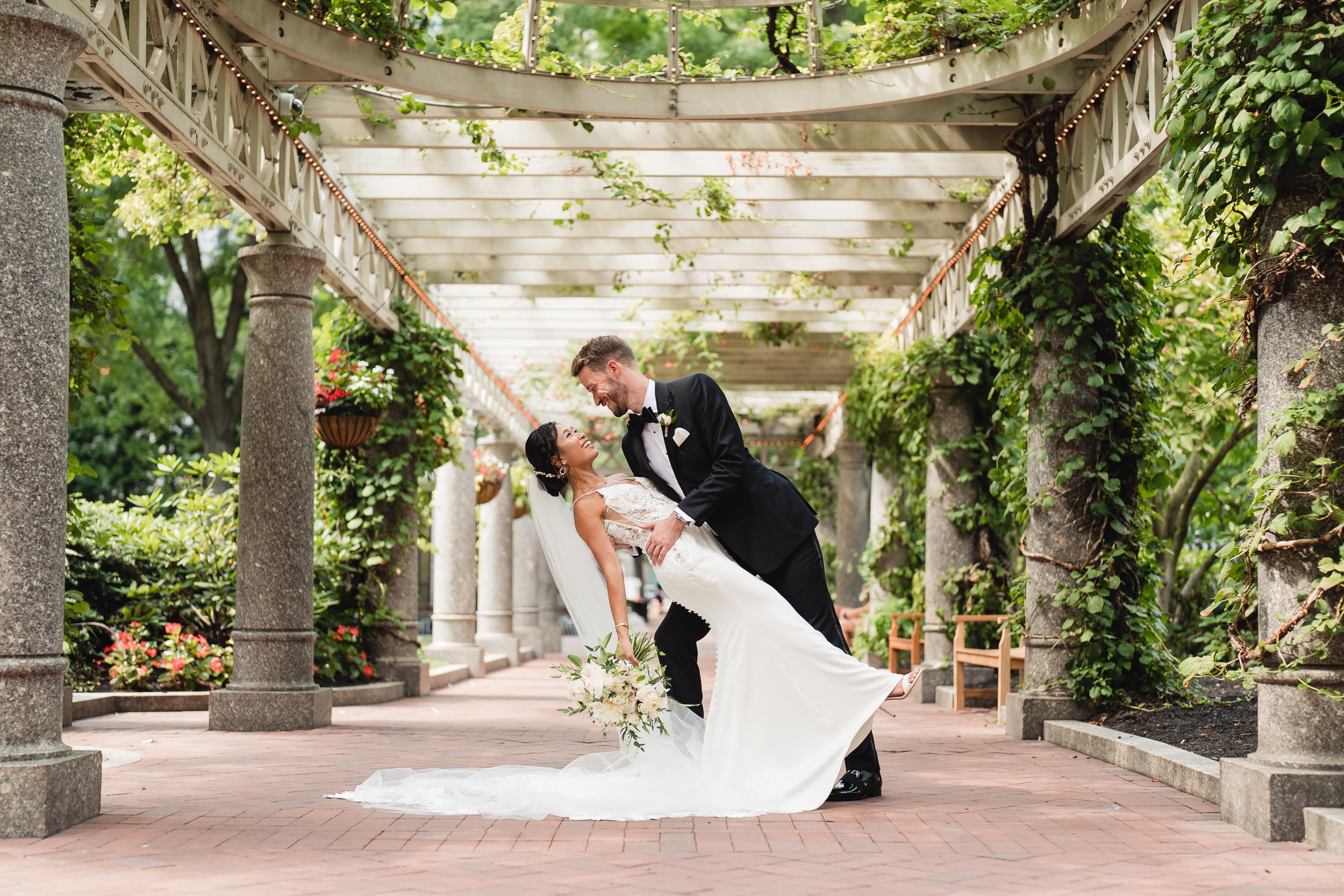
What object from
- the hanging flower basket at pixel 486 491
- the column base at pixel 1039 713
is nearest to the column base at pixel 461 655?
the hanging flower basket at pixel 486 491

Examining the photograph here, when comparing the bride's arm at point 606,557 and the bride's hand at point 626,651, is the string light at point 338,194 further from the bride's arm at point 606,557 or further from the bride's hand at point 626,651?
the bride's hand at point 626,651

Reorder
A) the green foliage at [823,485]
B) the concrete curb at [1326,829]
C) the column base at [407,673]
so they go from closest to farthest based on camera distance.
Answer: the concrete curb at [1326,829]
the column base at [407,673]
the green foliage at [823,485]

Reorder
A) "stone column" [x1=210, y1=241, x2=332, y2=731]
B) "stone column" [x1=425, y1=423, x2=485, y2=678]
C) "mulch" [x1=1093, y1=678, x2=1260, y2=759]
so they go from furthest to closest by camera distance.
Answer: "stone column" [x1=425, y1=423, x2=485, y2=678]
"stone column" [x1=210, y1=241, x2=332, y2=731]
"mulch" [x1=1093, y1=678, x2=1260, y2=759]

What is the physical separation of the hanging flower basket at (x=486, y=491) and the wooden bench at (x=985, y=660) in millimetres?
7185

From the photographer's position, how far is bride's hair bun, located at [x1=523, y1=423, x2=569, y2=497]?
17.5 feet

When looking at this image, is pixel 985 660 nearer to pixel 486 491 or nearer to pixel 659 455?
pixel 659 455

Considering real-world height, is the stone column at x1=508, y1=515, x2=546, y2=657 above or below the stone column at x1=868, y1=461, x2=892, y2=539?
below

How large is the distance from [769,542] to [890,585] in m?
8.31

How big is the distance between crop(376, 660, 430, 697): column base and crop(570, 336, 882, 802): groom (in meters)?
6.76

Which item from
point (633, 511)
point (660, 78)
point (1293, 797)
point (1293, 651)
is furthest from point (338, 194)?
point (1293, 797)

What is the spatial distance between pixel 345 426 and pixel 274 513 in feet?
7.84

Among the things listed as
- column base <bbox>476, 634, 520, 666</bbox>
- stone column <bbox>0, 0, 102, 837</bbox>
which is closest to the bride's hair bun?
stone column <bbox>0, 0, 102, 837</bbox>

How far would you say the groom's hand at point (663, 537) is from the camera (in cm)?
516

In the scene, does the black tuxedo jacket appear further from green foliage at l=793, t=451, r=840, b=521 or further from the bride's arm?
green foliage at l=793, t=451, r=840, b=521
